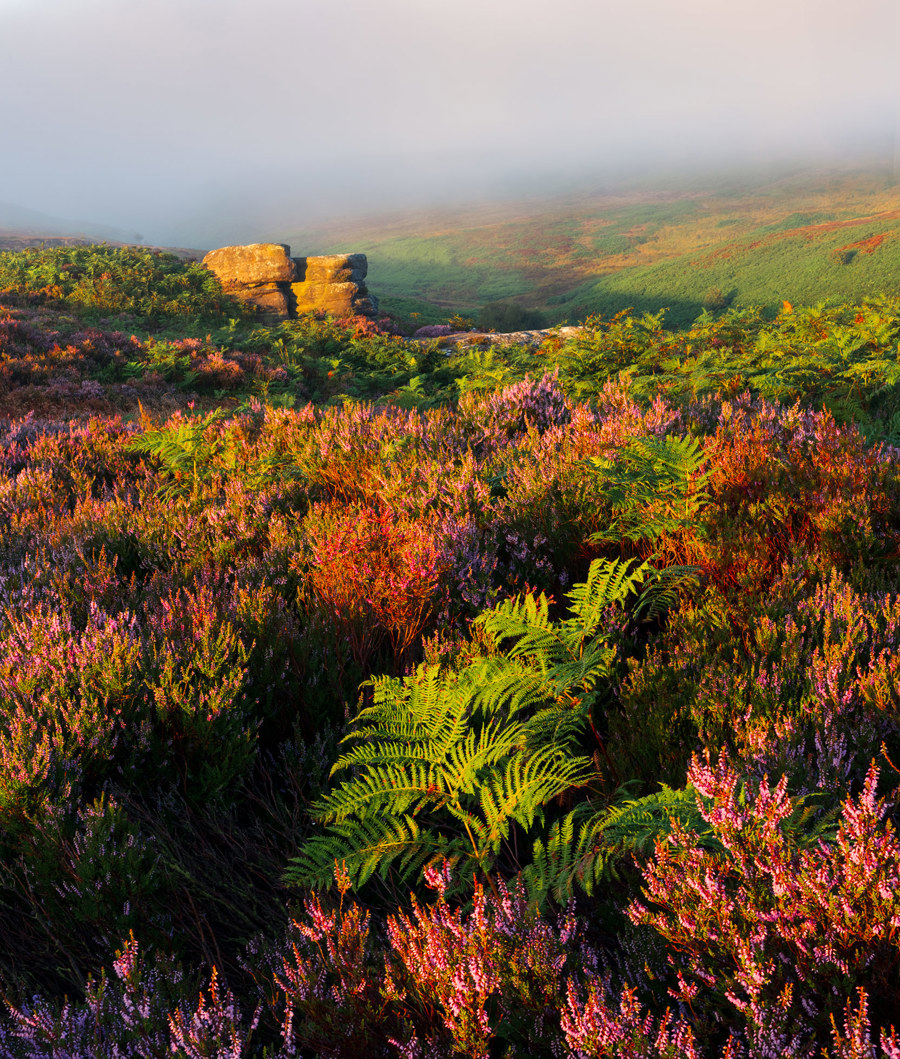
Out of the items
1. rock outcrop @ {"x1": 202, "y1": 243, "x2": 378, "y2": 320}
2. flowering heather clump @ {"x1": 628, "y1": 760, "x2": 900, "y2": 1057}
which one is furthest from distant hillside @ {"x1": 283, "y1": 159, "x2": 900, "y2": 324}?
flowering heather clump @ {"x1": 628, "y1": 760, "x2": 900, "y2": 1057}

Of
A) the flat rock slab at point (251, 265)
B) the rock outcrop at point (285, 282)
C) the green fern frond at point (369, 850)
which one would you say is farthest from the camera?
the flat rock slab at point (251, 265)

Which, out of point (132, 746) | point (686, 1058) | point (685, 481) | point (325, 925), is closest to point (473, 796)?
point (325, 925)

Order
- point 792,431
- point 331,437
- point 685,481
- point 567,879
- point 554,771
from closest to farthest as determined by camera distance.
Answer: point 567,879
point 554,771
point 685,481
point 792,431
point 331,437

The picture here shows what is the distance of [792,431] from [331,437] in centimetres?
359

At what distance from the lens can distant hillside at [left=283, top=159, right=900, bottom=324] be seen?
5016 centimetres

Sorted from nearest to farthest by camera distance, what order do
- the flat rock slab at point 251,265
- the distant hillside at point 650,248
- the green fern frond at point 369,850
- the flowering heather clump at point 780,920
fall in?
1. the flowering heather clump at point 780,920
2. the green fern frond at point 369,850
3. the flat rock slab at point 251,265
4. the distant hillside at point 650,248

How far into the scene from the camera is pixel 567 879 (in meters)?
1.38

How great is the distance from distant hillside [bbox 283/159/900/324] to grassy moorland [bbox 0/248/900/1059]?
29.9 m

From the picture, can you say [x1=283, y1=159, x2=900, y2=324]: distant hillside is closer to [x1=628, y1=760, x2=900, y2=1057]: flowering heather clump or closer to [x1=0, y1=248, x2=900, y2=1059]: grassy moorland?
[x1=0, y1=248, x2=900, y2=1059]: grassy moorland

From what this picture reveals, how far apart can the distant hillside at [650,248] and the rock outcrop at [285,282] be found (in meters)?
10.2

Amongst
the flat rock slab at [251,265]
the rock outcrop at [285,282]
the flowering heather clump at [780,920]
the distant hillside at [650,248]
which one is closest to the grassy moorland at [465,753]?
the flowering heather clump at [780,920]

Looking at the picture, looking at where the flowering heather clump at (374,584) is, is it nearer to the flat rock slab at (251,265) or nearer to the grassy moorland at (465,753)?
the grassy moorland at (465,753)

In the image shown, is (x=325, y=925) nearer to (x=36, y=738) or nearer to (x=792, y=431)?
(x=36, y=738)

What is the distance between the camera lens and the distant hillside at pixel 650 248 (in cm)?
5016
